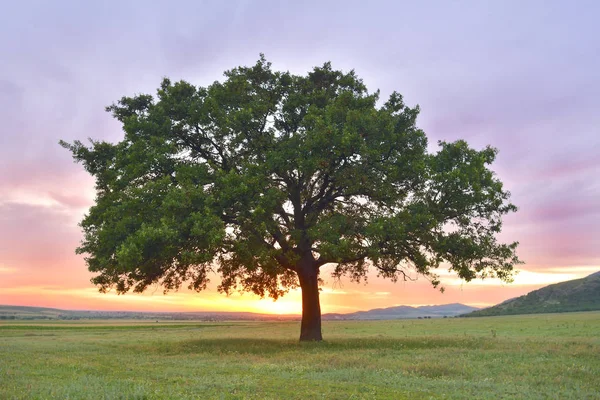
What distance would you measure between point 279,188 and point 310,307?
33.6 feet

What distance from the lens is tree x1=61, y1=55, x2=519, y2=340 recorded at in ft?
105

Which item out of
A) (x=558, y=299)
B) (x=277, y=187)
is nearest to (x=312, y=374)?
(x=277, y=187)

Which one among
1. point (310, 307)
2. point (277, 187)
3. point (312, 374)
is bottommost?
point (312, 374)

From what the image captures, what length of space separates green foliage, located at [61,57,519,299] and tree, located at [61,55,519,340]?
0.11 metres

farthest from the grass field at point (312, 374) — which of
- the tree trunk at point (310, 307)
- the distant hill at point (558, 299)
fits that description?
the distant hill at point (558, 299)

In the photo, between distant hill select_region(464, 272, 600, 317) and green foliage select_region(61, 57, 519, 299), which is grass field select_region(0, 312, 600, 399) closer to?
green foliage select_region(61, 57, 519, 299)

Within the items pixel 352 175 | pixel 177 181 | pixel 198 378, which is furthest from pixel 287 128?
pixel 198 378

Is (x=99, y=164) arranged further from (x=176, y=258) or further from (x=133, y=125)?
(x=176, y=258)

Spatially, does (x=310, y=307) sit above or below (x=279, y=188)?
below

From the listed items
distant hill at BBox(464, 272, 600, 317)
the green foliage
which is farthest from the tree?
distant hill at BBox(464, 272, 600, 317)

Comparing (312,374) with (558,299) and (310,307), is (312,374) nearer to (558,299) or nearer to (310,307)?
(310,307)

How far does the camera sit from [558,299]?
173000mm

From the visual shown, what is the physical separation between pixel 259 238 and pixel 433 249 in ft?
41.9

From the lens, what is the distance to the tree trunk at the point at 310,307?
126ft
